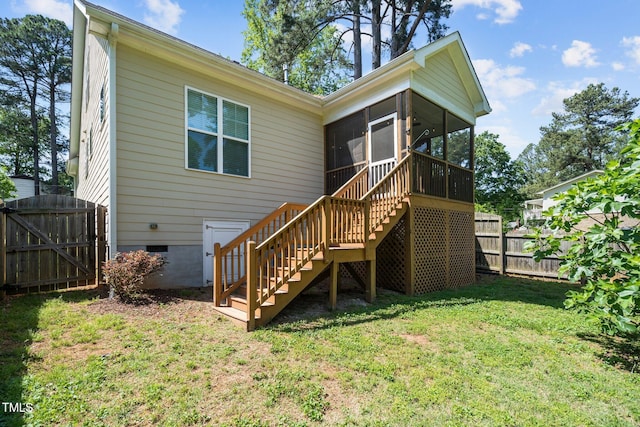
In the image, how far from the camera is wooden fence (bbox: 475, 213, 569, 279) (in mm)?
9105

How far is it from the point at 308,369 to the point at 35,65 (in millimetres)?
30910

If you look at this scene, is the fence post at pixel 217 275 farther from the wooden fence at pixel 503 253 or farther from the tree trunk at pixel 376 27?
Answer: the tree trunk at pixel 376 27

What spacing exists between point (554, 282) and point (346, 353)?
8.13 meters

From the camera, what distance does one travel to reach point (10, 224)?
548 centimetres

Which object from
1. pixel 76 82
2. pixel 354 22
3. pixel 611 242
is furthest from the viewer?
pixel 354 22

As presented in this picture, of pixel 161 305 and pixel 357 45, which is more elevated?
pixel 357 45

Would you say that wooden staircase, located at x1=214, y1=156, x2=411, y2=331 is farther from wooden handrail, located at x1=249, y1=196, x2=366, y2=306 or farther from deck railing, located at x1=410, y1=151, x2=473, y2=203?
deck railing, located at x1=410, y1=151, x2=473, y2=203

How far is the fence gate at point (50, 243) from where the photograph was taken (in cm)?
544

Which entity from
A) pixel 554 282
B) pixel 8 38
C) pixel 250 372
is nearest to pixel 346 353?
pixel 250 372

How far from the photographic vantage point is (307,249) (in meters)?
4.95

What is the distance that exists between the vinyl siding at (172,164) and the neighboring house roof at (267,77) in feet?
0.82

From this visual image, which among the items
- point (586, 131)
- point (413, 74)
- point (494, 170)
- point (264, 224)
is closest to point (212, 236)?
point (264, 224)

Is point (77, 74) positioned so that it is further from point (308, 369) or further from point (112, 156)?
point (308, 369)

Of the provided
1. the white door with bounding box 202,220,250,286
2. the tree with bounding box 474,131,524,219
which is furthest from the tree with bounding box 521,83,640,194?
the white door with bounding box 202,220,250,286
